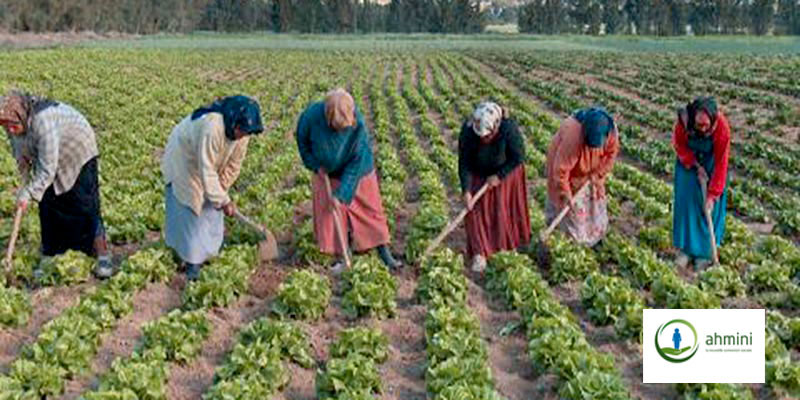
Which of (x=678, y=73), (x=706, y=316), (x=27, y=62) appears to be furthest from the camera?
(x=27, y=62)

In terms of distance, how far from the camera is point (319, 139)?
26.3 feet

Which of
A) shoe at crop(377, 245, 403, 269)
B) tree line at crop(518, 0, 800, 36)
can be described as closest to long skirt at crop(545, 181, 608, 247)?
shoe at crop(377, 245, 403, 269)

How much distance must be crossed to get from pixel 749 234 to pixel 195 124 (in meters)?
5.88

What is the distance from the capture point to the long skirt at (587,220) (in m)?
8.80

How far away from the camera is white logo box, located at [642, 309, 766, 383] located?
19.0 feet

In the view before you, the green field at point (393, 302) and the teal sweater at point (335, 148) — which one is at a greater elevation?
the teal sweater at point (335, 148)

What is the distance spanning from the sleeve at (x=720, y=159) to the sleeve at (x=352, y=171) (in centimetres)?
325

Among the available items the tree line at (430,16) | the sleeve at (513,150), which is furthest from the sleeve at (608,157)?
the tree line at (430,16)

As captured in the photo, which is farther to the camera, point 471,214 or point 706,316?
point 471,214

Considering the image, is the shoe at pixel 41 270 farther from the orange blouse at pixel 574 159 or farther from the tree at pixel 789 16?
the tree at pixel 789 16

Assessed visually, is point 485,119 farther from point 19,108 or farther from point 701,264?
point 19,108

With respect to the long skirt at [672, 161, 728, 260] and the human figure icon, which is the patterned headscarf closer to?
the long skirt at [672, 161, 728, 260]

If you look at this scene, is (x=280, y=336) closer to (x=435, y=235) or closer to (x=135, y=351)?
(x=135, y=351)

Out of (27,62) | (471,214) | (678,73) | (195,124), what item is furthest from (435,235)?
(27,62)
